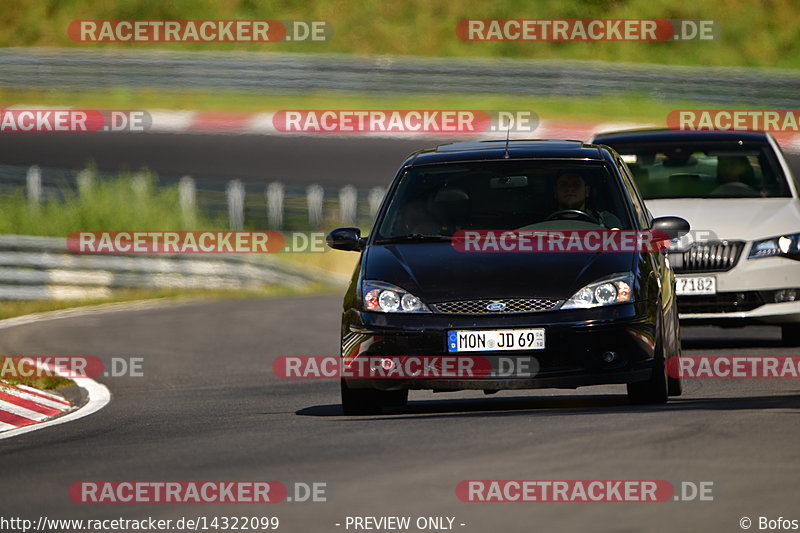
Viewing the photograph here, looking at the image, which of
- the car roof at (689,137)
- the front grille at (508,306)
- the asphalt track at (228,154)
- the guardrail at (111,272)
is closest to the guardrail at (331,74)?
the asphalt track at (228,154)

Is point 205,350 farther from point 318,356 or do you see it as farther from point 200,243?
point 200,243

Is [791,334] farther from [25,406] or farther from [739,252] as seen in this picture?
[25,406]

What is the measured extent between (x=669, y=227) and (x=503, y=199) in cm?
104

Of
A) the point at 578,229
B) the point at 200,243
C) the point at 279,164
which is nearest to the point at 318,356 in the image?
the point at 578,229

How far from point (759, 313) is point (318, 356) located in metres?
3.84

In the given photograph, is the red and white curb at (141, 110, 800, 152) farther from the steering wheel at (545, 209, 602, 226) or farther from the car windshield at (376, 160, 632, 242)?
the steering wheel at (545, 209, 602, 226)

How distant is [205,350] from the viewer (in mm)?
16188

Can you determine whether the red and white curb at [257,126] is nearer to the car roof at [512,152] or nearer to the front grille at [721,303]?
the front grille at [721,303]

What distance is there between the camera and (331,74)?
34125 mm

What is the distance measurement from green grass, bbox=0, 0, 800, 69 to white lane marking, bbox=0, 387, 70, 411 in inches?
1183

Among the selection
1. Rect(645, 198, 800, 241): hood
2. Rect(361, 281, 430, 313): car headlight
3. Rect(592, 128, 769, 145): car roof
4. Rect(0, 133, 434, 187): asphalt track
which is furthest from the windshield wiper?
Rect(0, 133, 434, 187): asphalt track

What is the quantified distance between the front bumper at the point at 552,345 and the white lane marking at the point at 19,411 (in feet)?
8.03

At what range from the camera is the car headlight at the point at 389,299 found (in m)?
9.52

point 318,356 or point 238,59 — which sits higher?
point 238,59
